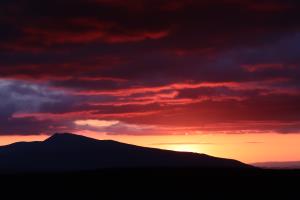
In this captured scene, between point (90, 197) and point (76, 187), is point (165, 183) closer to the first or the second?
point (76, 187)

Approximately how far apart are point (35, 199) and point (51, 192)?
578cm

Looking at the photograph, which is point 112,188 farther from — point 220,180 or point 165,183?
point 220,180

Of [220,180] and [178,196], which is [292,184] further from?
[178,196]

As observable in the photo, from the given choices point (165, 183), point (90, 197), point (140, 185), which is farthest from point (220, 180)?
point (90, 197)

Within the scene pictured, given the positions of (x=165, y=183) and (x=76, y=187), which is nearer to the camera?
(x=76, y=187)

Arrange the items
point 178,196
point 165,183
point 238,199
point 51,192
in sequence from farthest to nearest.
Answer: point 165,183
point 51,192
point 178,196
point 238,199

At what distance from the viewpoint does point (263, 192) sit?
5675 cm

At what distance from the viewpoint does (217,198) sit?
5262cm

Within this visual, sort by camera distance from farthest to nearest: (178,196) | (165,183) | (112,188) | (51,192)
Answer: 1. (165,183)
2. (112,188)
3. (51,192)
4. (178,196)

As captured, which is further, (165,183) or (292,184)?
(165,183)

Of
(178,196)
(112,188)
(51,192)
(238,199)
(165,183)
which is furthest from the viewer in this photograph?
(165,183)

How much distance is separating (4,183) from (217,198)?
3118cm

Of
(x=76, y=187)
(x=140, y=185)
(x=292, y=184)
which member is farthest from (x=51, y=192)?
(x=292, y=184)

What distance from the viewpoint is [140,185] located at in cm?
6444
